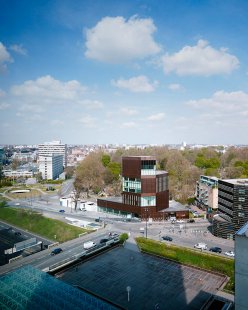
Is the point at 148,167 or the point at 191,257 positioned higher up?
the point at 148,167

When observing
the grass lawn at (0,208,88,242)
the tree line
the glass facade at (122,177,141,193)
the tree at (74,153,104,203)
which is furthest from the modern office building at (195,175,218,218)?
the tree at (74,153,104,203)

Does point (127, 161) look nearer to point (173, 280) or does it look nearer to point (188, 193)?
point (188, 193)

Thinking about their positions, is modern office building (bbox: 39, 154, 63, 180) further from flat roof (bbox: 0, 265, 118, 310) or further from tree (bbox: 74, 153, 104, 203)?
flat roof (bbox: 0, 265, 118, 310)

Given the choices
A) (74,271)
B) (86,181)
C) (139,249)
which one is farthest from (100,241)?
(86,181)

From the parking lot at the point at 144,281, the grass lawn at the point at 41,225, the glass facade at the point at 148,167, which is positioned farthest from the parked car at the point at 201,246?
the glass facade at the point at 148,167

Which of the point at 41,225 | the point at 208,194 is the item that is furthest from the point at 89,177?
the point at 208,194

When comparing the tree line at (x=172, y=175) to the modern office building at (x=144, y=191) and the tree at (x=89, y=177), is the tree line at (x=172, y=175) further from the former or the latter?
the modern office building at (x=144, y=191)

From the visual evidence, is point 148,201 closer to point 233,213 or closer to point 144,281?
point 233,213
